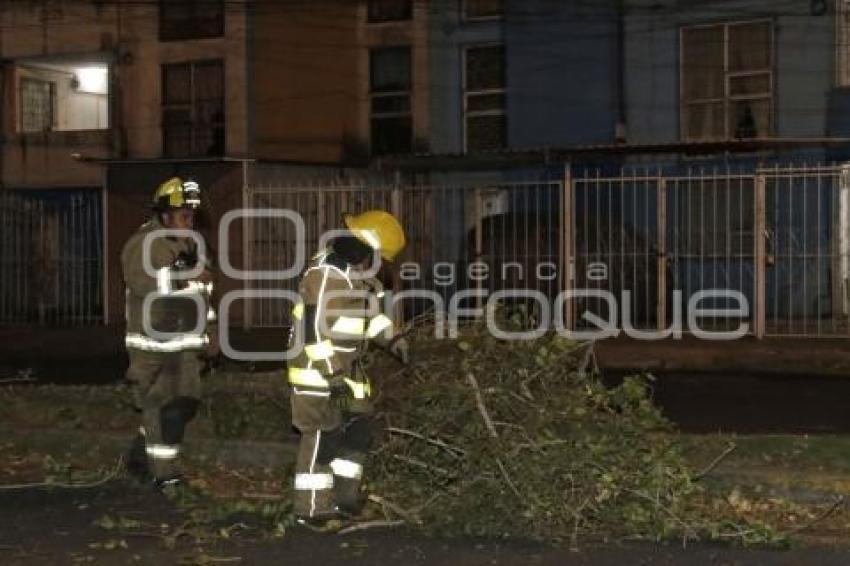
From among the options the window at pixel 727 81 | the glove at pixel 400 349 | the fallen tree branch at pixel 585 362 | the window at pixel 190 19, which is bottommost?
the fallen tree branch at pixel 585 362

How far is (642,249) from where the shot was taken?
15.9 m

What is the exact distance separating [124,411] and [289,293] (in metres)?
8.58

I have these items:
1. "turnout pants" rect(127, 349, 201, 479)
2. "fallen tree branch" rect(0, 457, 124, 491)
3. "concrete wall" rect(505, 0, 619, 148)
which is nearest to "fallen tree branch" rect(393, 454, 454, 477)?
"turnout pants" rect(127, 349, 201, 479)

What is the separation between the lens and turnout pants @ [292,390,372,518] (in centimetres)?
Answer: 662

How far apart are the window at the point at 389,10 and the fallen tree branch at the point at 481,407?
18.5 metres

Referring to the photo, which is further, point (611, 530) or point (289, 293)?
point (289, 293)

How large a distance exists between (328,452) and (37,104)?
21733mm

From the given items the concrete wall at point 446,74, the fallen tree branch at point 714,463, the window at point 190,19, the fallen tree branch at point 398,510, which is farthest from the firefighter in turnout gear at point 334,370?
the concrete wall at point 446,74

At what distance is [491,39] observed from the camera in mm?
23734

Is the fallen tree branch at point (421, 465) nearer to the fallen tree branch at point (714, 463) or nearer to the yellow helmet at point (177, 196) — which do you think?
the fallen tree branch at point (714, 463)

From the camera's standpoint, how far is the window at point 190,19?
2331 centimetres

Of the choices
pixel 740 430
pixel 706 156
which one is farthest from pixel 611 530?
pixel 706 156

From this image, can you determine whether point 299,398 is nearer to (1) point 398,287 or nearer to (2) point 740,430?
(2) point 740,430

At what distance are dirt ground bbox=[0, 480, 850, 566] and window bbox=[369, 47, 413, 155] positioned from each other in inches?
733
